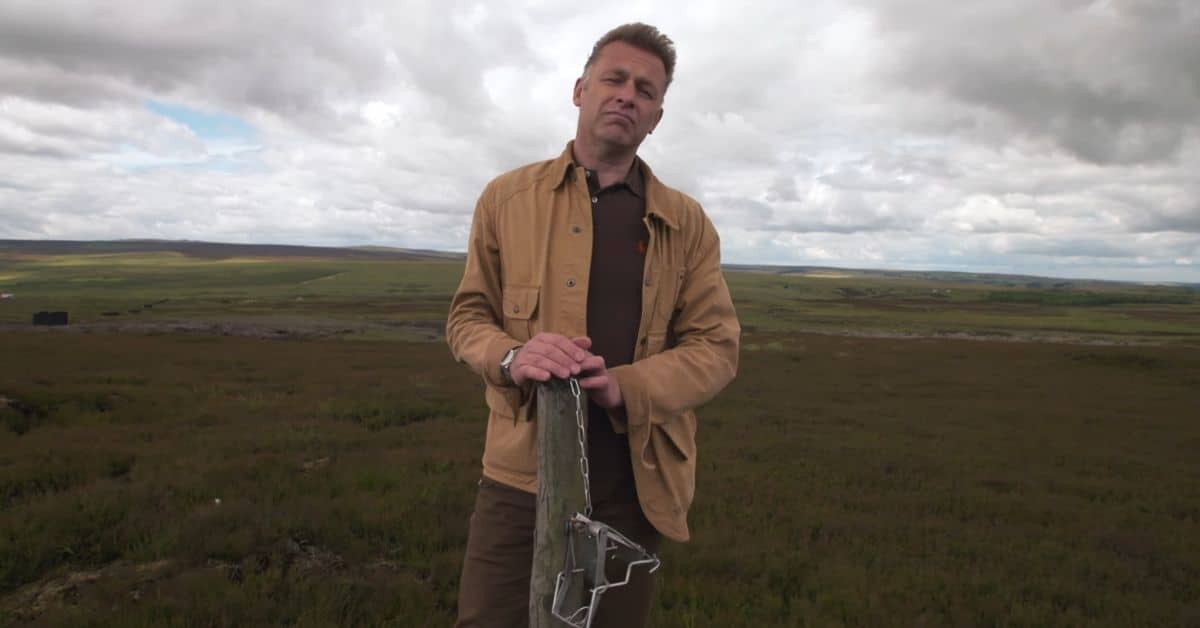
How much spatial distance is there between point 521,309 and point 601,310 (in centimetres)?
32

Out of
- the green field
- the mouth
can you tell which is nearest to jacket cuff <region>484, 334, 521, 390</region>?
the mouth

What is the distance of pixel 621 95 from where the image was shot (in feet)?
9.33

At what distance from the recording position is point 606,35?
303cm

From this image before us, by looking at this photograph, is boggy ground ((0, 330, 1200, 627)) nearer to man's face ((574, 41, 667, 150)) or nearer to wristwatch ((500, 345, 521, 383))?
wristwatch ((500, 345, 521, 383))

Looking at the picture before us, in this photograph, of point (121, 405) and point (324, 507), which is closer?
point (324, 507)

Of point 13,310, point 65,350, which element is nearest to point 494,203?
point 65,350

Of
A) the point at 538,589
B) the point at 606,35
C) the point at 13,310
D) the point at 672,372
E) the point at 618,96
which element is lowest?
the point at 13,310

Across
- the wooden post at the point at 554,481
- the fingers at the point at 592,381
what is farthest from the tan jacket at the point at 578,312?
the wooden post at the point at 554,481

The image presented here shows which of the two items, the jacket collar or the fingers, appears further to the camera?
the jacket collar

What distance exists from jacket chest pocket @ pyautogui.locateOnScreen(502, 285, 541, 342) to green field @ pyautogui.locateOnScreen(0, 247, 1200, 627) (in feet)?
13.8

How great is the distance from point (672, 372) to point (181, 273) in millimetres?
184248

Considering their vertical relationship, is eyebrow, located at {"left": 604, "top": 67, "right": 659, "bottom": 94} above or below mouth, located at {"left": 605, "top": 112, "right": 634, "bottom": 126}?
above

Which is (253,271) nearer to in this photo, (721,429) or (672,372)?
(721,429)

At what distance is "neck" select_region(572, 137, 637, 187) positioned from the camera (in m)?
3.00
